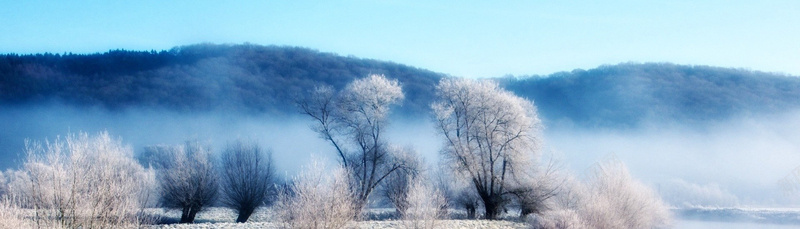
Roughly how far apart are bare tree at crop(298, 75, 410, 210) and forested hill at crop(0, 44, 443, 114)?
49515mm

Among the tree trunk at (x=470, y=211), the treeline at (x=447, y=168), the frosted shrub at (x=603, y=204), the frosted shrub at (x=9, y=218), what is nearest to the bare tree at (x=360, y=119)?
the treeline at (x=447, y=168)

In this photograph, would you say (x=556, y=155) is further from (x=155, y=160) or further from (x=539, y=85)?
(x=539, y=85)

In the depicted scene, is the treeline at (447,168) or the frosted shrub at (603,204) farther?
the treeline at (447,168)

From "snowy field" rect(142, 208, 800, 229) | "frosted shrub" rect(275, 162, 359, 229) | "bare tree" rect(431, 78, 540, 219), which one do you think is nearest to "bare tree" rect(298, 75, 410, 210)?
"bare tree" rect(431, 78, 540, 219)

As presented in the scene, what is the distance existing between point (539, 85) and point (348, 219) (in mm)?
95307

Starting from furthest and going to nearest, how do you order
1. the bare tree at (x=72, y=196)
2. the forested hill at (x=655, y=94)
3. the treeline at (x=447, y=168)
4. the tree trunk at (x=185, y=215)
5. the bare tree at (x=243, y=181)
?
the forested hill at (x=655, y=94)
the bare tree at (x=243, y=181)
the tree trunk at (x=185, y=215)
the treeline at (x=447, y=168)
the bare tree at (x=72, y=196)

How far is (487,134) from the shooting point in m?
36.9

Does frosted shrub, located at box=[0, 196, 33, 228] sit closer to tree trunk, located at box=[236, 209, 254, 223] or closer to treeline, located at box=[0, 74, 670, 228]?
treeline, located at box=[0, 74, 670, 228]

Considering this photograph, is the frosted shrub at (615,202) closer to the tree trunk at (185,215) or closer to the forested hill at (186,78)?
the tree trunk at (185,215)

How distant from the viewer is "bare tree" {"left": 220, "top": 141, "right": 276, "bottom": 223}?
138ft

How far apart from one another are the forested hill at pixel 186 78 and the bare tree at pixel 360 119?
49.5 m

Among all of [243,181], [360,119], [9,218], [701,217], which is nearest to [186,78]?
[243,181]

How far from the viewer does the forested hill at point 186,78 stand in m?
97.9

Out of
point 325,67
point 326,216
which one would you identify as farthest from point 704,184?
point 326,216
